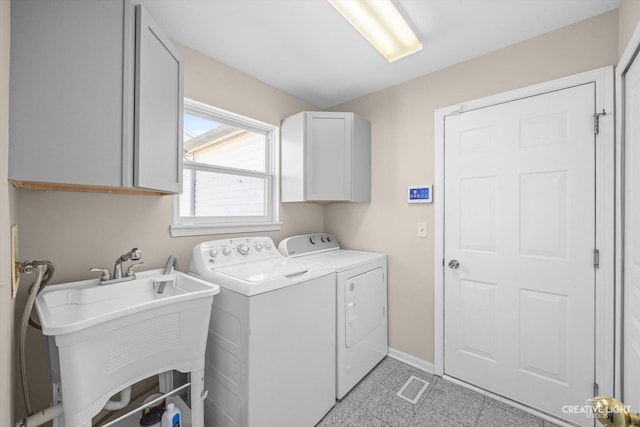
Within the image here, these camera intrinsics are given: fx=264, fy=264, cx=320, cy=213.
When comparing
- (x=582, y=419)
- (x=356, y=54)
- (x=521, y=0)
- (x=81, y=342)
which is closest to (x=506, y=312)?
(x=582, y=419)

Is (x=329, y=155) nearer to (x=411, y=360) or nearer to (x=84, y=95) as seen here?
(x=84, y=95)

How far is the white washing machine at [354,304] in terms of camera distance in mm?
1861

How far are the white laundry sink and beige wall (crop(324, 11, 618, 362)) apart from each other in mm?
1661

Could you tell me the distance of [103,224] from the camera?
153cm

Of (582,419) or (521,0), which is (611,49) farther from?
(582,419)

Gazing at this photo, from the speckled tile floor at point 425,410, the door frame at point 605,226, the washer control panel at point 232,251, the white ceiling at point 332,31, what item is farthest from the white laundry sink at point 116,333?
the door frame at point 605,226

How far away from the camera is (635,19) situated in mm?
1248

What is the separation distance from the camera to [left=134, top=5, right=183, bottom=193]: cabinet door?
1239 millimetres

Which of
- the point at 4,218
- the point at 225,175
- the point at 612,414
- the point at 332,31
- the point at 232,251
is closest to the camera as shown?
the point at 612,414

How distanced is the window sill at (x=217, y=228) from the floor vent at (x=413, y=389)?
64.5 inches

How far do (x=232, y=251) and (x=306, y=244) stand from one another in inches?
29.3

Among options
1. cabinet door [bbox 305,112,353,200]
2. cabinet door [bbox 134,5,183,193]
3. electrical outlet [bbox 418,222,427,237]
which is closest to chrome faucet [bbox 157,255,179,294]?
cabinet door [bbox 134,5,183,193]

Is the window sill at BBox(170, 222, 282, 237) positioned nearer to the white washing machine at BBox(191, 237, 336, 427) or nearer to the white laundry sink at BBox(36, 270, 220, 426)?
the white washing machine at BBox(191, 237, 336, 427)

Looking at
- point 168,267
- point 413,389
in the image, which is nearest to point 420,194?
point 413,389
